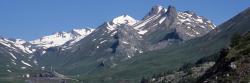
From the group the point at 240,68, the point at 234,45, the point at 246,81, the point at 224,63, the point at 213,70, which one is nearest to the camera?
the point at 246,81

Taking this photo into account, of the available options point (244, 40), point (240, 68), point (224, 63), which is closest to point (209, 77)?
point (224, 63)

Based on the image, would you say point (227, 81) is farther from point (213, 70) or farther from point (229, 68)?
point (213, 70)

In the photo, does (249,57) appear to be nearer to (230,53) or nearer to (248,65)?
(248,65)

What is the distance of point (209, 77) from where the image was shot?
3718 inches

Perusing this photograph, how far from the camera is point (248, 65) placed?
281 feet

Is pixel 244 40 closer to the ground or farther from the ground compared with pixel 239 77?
farther from the ground

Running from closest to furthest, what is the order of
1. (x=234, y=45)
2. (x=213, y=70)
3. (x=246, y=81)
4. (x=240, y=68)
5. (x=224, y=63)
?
(x=246, y=81), (x=240, y=68), (x=224, y=63), (x=213, y=70), (x=234, y=45)

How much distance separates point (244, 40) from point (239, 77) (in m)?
24.7

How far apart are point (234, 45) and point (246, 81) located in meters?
25.9

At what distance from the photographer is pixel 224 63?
9294 cm

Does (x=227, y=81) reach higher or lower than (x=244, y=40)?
lower

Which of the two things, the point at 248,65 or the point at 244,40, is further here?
the point at 244,40

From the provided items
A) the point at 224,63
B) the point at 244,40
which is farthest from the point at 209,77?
the point at 244,40

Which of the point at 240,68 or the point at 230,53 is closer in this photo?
the point at 240,68
